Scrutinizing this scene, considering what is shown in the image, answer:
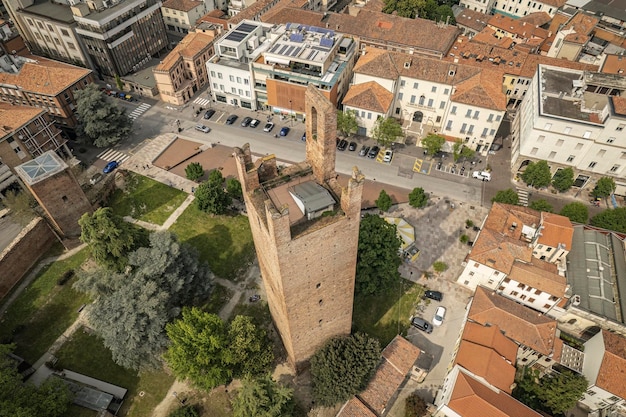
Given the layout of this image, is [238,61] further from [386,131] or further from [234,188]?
[386,131]

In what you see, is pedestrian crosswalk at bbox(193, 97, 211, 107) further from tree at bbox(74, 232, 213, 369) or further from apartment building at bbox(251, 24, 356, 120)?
tree at bbox(74, 232, 213, 369)

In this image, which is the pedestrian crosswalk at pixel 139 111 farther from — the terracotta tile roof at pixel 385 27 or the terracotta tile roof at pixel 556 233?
the terracotta tile roof at pixel 556 233

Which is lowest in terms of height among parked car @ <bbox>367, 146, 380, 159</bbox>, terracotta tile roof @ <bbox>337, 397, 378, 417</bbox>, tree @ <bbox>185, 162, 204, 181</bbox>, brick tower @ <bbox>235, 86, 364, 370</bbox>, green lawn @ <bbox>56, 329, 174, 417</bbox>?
green lawn @ <bbox>56, 329, 174, 417</bbox>

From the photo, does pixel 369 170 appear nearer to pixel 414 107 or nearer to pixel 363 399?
pixel 414 107

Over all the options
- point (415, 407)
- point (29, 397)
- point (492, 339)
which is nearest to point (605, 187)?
point (492, 339)

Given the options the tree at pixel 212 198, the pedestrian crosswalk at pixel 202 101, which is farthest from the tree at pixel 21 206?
the pedestrian crosswalk at pixel 202 101

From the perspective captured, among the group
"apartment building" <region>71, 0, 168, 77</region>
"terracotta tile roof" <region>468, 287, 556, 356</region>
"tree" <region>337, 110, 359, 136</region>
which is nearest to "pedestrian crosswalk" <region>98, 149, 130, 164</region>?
"apartment building" <region>71, 0, 168, 77</region>
